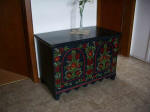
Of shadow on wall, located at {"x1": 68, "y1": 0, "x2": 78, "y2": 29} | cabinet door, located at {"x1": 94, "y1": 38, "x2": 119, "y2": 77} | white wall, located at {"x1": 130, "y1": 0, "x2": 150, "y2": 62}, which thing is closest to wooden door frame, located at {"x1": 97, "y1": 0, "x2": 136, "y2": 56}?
white wall, located at {"x1": 130, "y1": 0, "x2": 150, "y2": 62}

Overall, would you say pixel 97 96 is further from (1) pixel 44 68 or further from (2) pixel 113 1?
(2) pixel 113 1

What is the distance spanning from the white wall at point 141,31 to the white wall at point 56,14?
935 millimetres

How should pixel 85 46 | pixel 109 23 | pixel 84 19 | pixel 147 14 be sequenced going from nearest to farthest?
pixel 85 46
pixel 84 19
pixel 147 14
pixel 109 23

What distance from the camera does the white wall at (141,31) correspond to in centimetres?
282

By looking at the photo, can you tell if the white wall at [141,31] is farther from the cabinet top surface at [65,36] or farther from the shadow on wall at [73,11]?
the shadow on wall at [73,11]

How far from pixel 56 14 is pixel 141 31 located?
1.64 metres

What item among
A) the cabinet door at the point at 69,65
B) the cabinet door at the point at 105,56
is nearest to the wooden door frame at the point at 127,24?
the cabinet door at the point at 105,56

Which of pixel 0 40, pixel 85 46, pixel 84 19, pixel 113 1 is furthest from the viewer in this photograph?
pixel 113 1

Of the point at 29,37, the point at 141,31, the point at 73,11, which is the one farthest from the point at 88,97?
the point at 141,31

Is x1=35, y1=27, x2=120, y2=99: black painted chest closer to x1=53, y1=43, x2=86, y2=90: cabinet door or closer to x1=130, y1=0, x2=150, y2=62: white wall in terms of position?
x1=53, y1=43, x2=86, y2=90: cabinet door

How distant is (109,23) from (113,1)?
43 cm

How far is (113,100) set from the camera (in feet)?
6.49

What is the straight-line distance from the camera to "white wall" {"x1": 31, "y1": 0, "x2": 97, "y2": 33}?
2.10 m

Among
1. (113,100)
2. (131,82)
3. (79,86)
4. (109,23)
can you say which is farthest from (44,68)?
(109,23)
